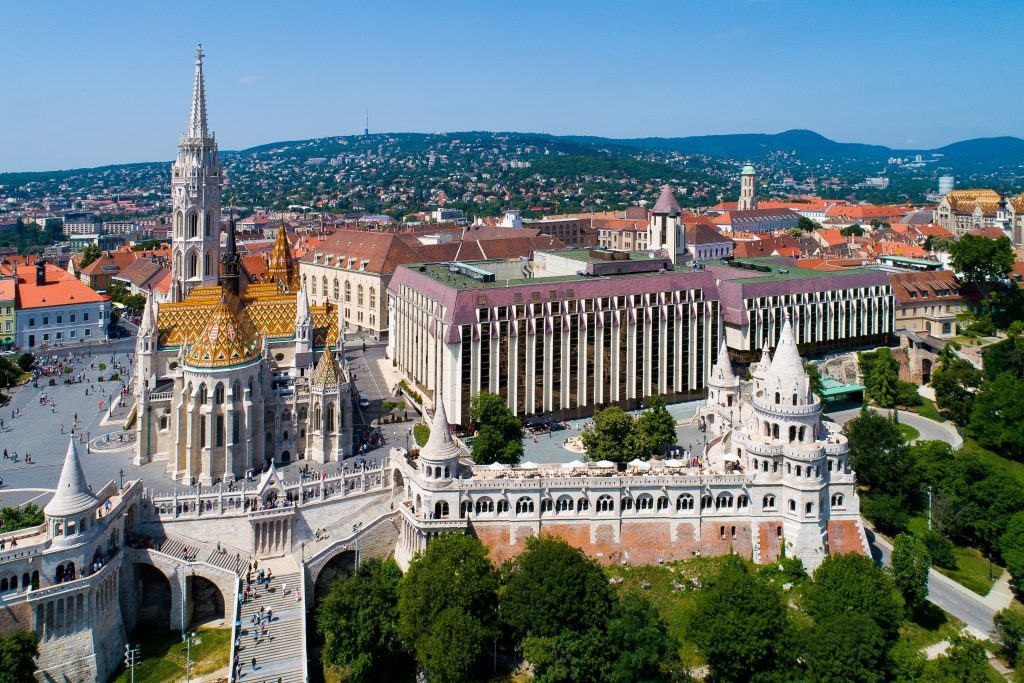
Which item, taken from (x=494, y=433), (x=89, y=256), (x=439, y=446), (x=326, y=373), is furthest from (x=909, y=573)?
(x=89, y=256)

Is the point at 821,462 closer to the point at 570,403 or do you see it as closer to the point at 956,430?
the point at 570,403

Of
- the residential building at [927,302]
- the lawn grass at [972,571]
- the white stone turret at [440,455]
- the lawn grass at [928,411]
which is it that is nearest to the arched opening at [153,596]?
the white stone turret at [440,455]

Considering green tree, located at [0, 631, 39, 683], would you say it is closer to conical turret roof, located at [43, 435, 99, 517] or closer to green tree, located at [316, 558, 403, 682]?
conical turret roof, located at [43, 435, 99, 517]

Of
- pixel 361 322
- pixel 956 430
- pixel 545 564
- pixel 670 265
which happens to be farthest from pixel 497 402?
pixel 361 322

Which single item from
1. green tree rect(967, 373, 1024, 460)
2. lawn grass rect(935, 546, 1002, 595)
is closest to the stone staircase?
lawn grass rect(935, 546, 1002, 595)

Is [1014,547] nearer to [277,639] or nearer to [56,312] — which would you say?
[277,639]

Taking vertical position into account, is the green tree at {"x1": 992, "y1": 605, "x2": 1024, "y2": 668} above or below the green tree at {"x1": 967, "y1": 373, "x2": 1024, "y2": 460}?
below

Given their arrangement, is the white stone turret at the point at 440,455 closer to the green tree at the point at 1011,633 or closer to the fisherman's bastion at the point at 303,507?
the fisherman's bastion at the point at 303,507

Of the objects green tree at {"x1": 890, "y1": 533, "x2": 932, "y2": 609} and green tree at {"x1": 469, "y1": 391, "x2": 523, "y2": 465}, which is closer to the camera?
green tree at {"x1": 890, "y1": 533, "x2": 932, "y2": 609}
